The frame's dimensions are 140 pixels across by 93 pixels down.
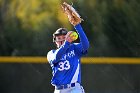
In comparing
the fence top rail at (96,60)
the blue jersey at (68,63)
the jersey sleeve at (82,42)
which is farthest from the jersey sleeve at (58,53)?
the fence top rail at (96,60)

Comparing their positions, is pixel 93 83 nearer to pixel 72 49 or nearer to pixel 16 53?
pixel 16 53

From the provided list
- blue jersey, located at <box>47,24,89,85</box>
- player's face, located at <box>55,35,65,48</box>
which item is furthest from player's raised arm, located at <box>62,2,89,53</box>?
player's face, located at <box>55,35,65,48</box>

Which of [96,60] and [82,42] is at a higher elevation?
[82,42]

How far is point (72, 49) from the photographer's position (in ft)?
19.4

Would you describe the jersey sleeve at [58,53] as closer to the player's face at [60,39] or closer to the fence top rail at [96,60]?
the player's face at [60,39]

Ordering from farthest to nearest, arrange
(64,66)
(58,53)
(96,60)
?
(96,60) < (64,66) < (58,53)

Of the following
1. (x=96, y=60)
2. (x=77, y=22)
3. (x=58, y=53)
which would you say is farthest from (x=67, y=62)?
(x=96, y=60)

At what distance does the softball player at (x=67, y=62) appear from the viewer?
18.9 ft

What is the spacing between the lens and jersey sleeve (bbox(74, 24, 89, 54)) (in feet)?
18.8

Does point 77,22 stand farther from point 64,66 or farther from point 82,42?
point 64,66

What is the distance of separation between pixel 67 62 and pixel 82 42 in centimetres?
33

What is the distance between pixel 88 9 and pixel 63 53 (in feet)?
26.9

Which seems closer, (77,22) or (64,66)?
(77,22)

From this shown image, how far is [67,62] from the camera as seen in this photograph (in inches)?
232
